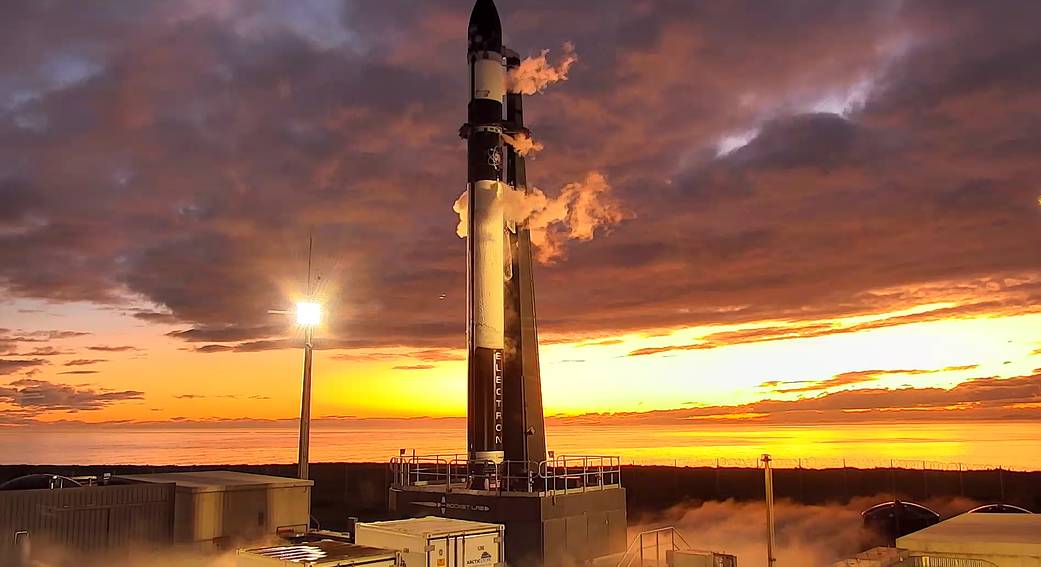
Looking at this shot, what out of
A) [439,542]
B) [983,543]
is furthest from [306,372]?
[983,543]

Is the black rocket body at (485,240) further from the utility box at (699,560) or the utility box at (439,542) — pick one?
the utility box at (439,542)

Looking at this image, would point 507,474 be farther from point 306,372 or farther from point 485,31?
point 485,31

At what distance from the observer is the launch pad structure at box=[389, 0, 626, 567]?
31547 mm

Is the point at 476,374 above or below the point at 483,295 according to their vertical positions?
below

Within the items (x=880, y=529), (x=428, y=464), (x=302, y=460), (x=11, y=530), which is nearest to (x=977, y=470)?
(x=880, y=529)

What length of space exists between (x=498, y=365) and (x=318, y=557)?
17.9m

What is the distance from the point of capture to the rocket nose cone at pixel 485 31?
1444 inches

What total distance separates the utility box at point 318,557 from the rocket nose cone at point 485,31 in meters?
24.5

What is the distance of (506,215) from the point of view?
120ft

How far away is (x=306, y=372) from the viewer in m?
33.9

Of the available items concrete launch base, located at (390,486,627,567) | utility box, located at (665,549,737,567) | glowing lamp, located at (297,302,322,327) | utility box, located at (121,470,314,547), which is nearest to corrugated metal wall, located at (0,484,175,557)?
utility box, located at (121,470,314,547)

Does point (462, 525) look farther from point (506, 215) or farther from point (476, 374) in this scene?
point (506, 215)

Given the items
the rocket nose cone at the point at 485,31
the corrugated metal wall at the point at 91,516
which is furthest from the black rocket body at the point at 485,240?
the corrugated metal wall at the point at 91,516

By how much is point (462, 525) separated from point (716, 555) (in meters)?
9.58
